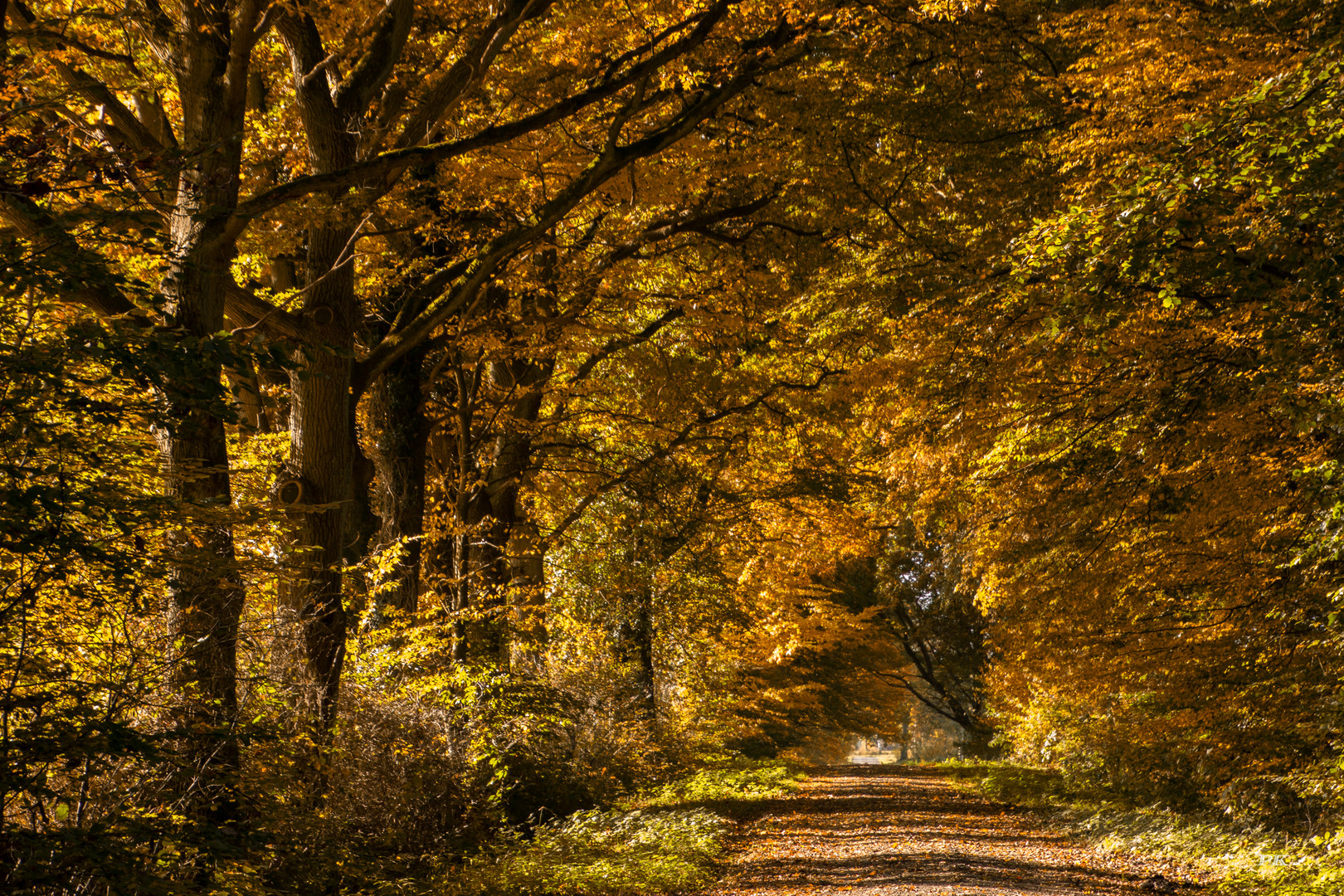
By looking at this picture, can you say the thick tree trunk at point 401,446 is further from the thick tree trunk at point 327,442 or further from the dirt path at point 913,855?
the dirt path at point 913,855

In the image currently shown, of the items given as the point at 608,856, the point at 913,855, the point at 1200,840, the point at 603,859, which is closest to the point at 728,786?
the point at 913,855

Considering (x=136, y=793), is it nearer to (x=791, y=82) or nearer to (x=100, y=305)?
(x=100, y=305)

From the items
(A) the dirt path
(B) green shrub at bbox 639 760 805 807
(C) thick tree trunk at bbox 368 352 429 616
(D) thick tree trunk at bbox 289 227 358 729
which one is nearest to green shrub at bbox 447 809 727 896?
(A) the dirt path

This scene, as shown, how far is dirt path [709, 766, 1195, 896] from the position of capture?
9.20m

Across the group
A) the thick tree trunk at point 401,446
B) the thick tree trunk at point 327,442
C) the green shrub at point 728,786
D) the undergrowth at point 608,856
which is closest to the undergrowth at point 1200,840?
the green shrub at point 728,786

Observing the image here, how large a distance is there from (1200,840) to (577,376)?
10.3m

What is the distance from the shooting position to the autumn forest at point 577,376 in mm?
4438

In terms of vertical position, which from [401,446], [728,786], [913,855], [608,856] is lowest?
[913,855]

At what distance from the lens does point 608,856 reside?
949 centimetres

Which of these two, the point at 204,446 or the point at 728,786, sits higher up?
the point at 204,446

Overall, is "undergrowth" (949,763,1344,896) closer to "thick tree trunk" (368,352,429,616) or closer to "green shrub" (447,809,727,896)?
"green shrub" (447,809,727,896)

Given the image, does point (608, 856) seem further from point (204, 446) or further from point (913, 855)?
point (204, 446)

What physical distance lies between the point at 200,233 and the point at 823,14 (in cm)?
627

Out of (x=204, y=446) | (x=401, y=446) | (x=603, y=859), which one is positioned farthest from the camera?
(x=401, y=446)
